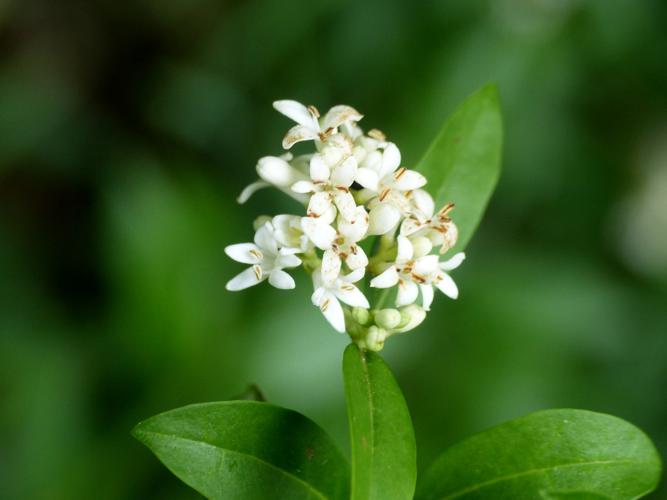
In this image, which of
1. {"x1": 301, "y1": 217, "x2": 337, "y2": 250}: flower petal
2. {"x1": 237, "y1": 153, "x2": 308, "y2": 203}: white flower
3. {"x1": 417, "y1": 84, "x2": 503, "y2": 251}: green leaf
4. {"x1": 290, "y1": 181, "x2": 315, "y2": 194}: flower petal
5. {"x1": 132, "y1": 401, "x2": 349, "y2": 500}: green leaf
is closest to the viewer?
{"x1": 132, "y1": 401, "x2": 349, "y2": 500}: green leaf

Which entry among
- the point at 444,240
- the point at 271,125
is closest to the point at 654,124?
the point at 271,125

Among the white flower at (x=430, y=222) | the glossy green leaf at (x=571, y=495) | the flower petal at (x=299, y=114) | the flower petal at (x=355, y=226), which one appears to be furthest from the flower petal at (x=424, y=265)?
the glossy green leaf at (x=571, y=495)

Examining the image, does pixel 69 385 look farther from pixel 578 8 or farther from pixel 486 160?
pixel 578 8

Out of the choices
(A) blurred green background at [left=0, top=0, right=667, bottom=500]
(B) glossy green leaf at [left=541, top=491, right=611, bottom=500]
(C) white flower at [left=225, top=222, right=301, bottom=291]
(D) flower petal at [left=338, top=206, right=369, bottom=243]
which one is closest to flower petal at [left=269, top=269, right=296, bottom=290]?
(C) white flower at [left=225, top=222, right=301, bottom=291]

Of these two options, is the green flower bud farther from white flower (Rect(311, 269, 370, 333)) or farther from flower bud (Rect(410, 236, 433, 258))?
flower bud (Rect(410, 236, 433, 258))

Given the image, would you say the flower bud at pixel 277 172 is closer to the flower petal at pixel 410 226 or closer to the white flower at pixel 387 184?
the white flower at pixel 387 184

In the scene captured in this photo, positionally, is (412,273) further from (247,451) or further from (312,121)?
(247,451)
